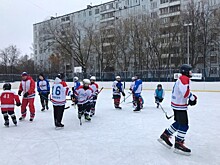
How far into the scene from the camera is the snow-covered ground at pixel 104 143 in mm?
3441

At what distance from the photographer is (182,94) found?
3.63 metres

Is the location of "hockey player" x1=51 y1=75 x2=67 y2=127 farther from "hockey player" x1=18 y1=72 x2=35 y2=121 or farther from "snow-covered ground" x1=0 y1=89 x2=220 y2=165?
"hockey player" x1=18 y1=72 x2=35 y2=121

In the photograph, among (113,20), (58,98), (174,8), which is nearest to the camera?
(58,98)

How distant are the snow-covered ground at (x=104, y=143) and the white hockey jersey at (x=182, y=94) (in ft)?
2.51

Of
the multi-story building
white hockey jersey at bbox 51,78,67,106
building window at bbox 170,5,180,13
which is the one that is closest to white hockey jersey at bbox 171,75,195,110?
white hockey jersey at bbox 51,78,67,106

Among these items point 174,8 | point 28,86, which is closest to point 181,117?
point 28,86

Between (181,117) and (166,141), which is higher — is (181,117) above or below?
above

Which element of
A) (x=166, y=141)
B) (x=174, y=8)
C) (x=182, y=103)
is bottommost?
(x=166, y=141)

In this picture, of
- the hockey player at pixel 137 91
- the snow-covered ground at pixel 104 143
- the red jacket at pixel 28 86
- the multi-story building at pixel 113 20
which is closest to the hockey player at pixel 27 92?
the red jacket at pixel 28 86

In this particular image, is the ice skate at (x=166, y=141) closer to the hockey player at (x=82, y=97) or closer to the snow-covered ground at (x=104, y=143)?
the snow-covered ground at (x=104, y=143)

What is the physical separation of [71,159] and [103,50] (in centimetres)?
3291

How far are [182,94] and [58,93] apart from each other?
2.99m

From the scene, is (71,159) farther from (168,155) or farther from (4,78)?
(4,78)

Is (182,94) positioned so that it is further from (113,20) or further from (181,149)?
(113,20)
